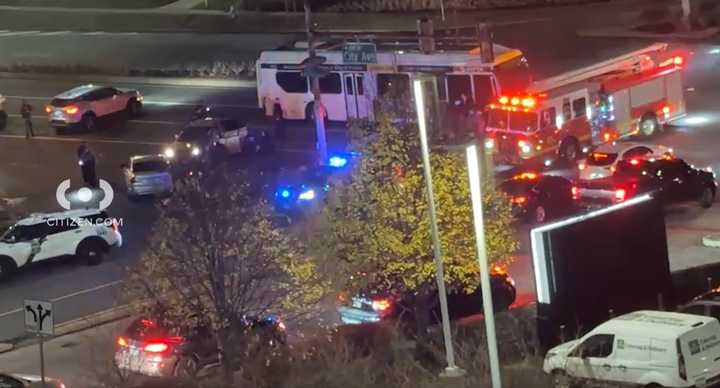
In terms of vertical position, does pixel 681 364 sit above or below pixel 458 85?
below

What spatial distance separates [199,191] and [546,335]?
20.7ft

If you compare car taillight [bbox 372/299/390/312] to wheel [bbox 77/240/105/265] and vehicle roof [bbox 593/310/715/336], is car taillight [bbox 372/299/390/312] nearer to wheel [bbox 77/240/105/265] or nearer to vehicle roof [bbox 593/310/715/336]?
vehicle roof [bbox 593/310/715/336]

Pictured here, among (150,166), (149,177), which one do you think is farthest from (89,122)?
(149,177)

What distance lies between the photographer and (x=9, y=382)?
2025 cm

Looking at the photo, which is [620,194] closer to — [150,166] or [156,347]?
[150,166]

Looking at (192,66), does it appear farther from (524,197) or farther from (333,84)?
(524,197)

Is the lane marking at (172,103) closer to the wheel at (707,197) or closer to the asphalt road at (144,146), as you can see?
the asphalt road at (144,146)

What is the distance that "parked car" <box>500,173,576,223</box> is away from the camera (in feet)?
103

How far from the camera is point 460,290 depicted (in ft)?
76.5

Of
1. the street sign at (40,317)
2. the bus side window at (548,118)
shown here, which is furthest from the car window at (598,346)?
the bus side window at (548,118)

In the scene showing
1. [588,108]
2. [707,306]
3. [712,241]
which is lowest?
[712,241]

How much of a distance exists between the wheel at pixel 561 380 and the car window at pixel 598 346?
0.42 meters

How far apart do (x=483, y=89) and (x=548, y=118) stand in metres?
3.13

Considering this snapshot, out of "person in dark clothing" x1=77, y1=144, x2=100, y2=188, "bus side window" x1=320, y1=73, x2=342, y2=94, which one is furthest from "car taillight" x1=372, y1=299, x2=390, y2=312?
"bus side window" x1=320, y1=73, x2=342, y2=94
